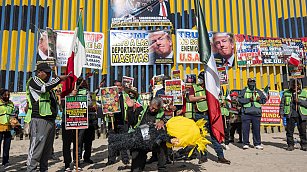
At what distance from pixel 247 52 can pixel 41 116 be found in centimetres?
1177

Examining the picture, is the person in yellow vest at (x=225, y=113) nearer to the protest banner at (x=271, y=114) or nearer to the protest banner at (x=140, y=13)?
the protest banner at (x=271, y=114)

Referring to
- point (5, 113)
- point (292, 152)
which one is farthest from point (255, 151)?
point (5, 113)

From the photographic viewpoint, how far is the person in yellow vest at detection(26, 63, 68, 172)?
Result: 428 centimetres

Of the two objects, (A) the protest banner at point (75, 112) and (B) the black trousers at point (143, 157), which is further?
(A) the protest banner at point (75, 112)

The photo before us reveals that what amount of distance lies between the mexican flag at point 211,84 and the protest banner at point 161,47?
8280 millimetres

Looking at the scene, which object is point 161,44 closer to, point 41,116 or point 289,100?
point 289,100

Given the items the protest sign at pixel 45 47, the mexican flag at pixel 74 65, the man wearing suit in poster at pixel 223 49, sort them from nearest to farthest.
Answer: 1. the mexican flag at pixel 74 65
2. the protest sign at pixel 45 47
3. the man wearing suit in poster at pixel 223 49

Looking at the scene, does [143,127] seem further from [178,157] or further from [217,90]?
[178,157]

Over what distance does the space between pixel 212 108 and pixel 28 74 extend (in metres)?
10.4

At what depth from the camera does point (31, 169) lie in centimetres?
421

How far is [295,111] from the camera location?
7461 mm

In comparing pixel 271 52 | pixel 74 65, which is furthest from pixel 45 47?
pixel 271 52

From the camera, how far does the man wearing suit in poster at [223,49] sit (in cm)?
1378


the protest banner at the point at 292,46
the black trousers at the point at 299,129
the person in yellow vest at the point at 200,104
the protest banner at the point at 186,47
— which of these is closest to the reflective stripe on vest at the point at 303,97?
the black trousers at the point at 299,129
